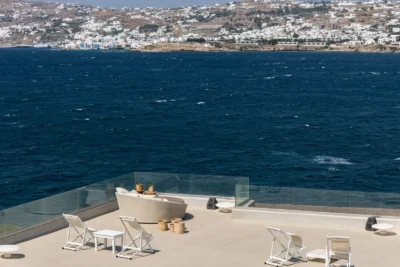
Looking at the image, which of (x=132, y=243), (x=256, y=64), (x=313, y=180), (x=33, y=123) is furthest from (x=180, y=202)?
(x=256, y=64)

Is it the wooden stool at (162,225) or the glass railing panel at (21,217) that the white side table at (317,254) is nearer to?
the wooden stool at (162,225)

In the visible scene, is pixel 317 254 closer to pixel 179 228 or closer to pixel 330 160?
pixel 179 228

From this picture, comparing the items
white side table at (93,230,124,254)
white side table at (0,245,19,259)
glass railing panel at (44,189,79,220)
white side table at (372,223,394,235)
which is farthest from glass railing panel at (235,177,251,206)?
white side table at (0,245,19,259)

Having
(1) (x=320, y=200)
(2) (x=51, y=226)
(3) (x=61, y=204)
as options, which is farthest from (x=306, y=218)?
(2) (x=51, y=226)

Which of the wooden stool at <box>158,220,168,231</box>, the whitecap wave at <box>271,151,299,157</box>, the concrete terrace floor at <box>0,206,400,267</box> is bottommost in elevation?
the whitecap wave at <box>271,151,299,157</box>

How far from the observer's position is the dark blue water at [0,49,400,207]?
4541cm

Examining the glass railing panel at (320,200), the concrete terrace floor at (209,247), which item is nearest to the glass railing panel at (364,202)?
the glass railing panel at (320,200)

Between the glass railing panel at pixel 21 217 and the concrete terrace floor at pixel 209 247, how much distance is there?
1.30 ft

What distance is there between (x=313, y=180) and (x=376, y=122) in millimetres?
27653

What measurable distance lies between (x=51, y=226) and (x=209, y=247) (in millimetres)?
3334

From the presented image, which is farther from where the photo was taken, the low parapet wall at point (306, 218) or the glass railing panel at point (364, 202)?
the glass railing panel at point (364, 202)

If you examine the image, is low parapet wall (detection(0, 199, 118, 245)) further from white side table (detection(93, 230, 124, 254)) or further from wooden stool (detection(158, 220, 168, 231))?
wooden stool (detection(158, 220, 168, 231))

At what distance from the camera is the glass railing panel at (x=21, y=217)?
15.0 meters

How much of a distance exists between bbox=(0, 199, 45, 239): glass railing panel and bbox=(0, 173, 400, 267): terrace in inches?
0.7
